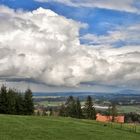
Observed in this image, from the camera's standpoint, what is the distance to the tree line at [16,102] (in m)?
104

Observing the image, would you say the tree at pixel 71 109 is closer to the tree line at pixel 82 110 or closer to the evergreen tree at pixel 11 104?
the tree line at pixel 82 110

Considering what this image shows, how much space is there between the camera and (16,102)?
360 ft

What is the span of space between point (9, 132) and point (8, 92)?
58509 mm

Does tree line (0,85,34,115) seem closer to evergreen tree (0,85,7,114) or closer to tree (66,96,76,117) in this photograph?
evergreen tree (0,85,7,114)

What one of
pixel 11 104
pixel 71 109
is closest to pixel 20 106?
pixel 11 104

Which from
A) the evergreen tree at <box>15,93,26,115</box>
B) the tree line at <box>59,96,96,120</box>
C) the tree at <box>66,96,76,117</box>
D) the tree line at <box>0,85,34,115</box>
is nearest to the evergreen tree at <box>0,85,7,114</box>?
the tree line at <box>0,85,34,115</box>

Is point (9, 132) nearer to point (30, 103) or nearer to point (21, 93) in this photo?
point (30, 103)

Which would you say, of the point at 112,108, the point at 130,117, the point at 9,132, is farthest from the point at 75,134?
the point at 130,117

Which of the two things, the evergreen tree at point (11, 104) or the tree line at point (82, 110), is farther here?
the tree line at point (82, 110)

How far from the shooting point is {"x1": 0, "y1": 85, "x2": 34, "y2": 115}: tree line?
104375 mm

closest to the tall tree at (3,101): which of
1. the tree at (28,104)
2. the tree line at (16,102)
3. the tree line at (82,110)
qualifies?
the tree line at (16,102)

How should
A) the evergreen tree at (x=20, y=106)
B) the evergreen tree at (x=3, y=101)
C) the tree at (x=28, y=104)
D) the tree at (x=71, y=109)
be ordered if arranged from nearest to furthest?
the evergreen tree at (x=3, y=101), the evergreen tree at (x=20, y=106), the tree at (x=28, y=104), the tree at (x=71, y=109)

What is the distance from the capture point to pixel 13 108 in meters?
107

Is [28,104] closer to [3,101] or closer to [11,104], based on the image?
[11,104]
